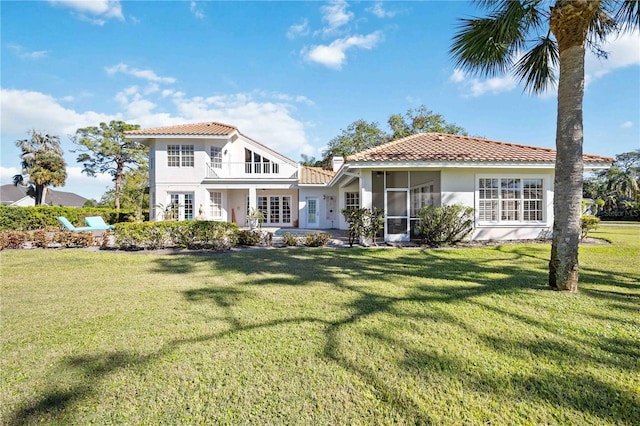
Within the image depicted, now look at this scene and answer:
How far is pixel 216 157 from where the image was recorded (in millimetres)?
23156

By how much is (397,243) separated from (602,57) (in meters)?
8.53

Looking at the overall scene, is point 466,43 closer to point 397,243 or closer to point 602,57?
point 602,57

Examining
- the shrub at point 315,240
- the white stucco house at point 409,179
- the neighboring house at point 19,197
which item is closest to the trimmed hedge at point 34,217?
the white stucco house at point 409,179

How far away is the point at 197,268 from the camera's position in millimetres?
8844

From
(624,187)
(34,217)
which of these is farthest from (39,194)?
(624,187)

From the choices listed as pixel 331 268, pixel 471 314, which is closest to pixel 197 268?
pixel 331 268

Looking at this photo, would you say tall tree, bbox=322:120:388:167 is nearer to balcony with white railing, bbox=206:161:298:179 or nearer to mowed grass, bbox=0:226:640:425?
balcony with white railing, bbox=206:161:298:179

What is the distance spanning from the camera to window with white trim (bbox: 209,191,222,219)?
75.8 ft

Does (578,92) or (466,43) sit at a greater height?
(466,43)

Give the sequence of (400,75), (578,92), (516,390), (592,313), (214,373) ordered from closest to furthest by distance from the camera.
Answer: (516,390), (214,373), (592,313), (578,92), (400,75)

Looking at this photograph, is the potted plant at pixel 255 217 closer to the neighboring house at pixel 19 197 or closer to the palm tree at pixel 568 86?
the palm tree at pixel 568 86

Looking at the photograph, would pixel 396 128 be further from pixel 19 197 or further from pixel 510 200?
pixel 19 197

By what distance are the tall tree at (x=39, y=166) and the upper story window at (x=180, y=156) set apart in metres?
23.2

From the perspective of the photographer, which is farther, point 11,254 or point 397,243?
point 397,243
